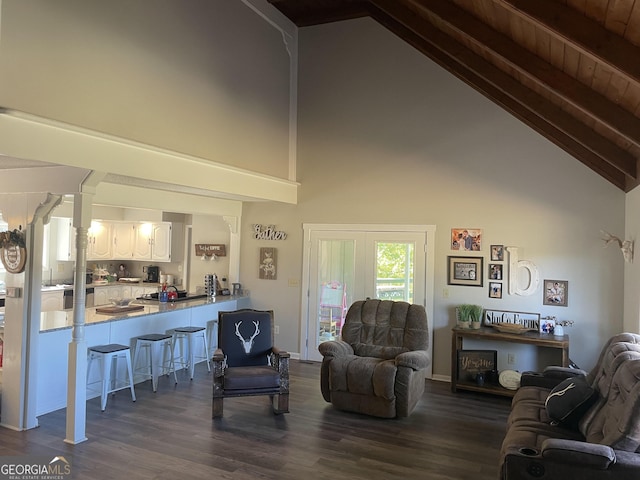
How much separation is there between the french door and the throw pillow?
9.25ft

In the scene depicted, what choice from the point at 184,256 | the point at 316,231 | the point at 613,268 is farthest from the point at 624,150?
the point at 184,256

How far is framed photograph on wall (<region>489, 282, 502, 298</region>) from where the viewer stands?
19.2ft

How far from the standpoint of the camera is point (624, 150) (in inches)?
170

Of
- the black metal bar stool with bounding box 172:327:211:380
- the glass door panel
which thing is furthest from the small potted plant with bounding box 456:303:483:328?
the black metal bar stool with bounding box 172:327:211:380

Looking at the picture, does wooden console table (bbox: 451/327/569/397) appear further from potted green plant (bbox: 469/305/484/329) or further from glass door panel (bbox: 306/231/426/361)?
glass door panel (bbox: 306/231/426/361)

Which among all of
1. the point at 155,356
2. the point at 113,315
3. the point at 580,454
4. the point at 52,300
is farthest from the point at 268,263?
the point at 580,454

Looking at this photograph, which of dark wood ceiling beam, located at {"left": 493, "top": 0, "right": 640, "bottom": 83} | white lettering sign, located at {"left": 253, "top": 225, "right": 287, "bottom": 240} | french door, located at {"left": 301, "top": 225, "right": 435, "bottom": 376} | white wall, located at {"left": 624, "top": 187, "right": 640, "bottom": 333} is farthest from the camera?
white lettering sign, located at {"left": 253, "top": 225, "right": 287, "bottom": 240}

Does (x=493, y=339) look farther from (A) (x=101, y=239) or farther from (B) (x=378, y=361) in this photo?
(A) (x=101, y=239)

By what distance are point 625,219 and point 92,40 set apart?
18.3 feet

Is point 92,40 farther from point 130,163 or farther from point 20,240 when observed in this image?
point 20,240

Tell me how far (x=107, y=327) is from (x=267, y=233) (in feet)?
9.02

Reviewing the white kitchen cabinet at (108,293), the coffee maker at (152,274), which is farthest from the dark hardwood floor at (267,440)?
the coffee maker at (152,274)

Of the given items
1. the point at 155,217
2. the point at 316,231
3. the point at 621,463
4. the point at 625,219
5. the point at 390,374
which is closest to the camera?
the point at 621,463

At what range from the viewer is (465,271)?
6.05 metres
